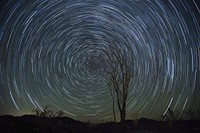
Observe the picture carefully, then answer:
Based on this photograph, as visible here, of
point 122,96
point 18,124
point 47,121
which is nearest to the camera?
point 18,124

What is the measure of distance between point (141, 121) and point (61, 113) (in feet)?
30.7

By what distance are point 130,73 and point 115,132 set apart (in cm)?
805

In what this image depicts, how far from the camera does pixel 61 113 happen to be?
27.5m

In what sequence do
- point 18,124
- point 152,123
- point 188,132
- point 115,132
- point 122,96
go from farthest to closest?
point 122,96 → point 152,123 → point 188,132 → point 115,132 → point 18,124

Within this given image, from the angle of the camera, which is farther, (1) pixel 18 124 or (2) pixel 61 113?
(2) pixel 61 113

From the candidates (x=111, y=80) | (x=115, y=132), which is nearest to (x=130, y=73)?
(x=111, y=80)

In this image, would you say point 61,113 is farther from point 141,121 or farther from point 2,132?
point 2,132

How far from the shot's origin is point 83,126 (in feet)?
66.1

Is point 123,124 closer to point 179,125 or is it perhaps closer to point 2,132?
point 179,125

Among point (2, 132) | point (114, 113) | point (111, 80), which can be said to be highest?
point (111, 80)

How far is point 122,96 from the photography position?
24000 millimetres

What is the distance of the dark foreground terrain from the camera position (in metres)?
15.5

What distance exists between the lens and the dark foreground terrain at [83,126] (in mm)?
15537

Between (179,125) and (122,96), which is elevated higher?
(122,96)
